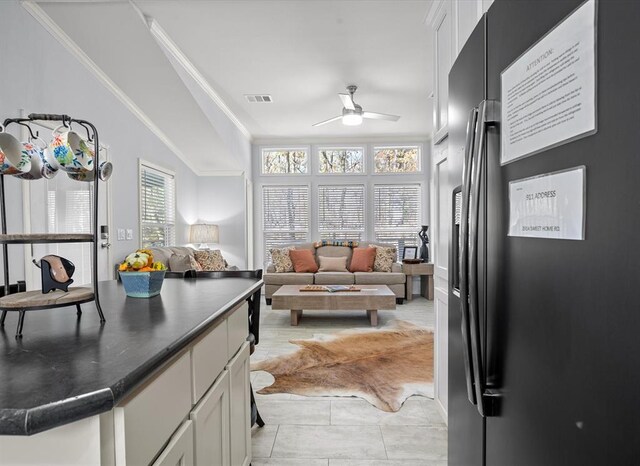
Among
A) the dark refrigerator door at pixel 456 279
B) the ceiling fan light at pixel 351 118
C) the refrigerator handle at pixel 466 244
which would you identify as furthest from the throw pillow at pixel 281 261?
the refrigerator handle at pixel 466 244

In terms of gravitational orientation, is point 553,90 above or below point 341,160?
below

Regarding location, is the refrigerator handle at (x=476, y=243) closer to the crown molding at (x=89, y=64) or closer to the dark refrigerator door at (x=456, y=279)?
the dark refrigerator door at (x=456, y=279)

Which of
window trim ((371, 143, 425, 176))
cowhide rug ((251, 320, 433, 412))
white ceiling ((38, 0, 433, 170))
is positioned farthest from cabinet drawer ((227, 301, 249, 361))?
window trim ((371, 143, 425, 176))

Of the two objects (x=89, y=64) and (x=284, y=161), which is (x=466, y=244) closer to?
(x=89, y=64)

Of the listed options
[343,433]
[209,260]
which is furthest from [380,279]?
[343,433]

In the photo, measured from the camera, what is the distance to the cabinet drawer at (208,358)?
1118 mm

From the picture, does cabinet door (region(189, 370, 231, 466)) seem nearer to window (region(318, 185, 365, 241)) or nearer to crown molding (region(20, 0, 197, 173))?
crown molding (region(20, 0, 197, 173))

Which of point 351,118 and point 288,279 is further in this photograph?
point 288,279

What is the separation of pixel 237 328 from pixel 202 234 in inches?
187

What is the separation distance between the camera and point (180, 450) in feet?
3.22

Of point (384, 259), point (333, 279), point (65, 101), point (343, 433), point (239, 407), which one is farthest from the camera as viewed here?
point (384, 259)

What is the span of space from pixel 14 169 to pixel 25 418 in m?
0.77

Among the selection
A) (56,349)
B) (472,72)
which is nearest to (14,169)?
(56,349)

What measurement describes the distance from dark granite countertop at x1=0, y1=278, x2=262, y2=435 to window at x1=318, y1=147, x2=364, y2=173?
620 cm
